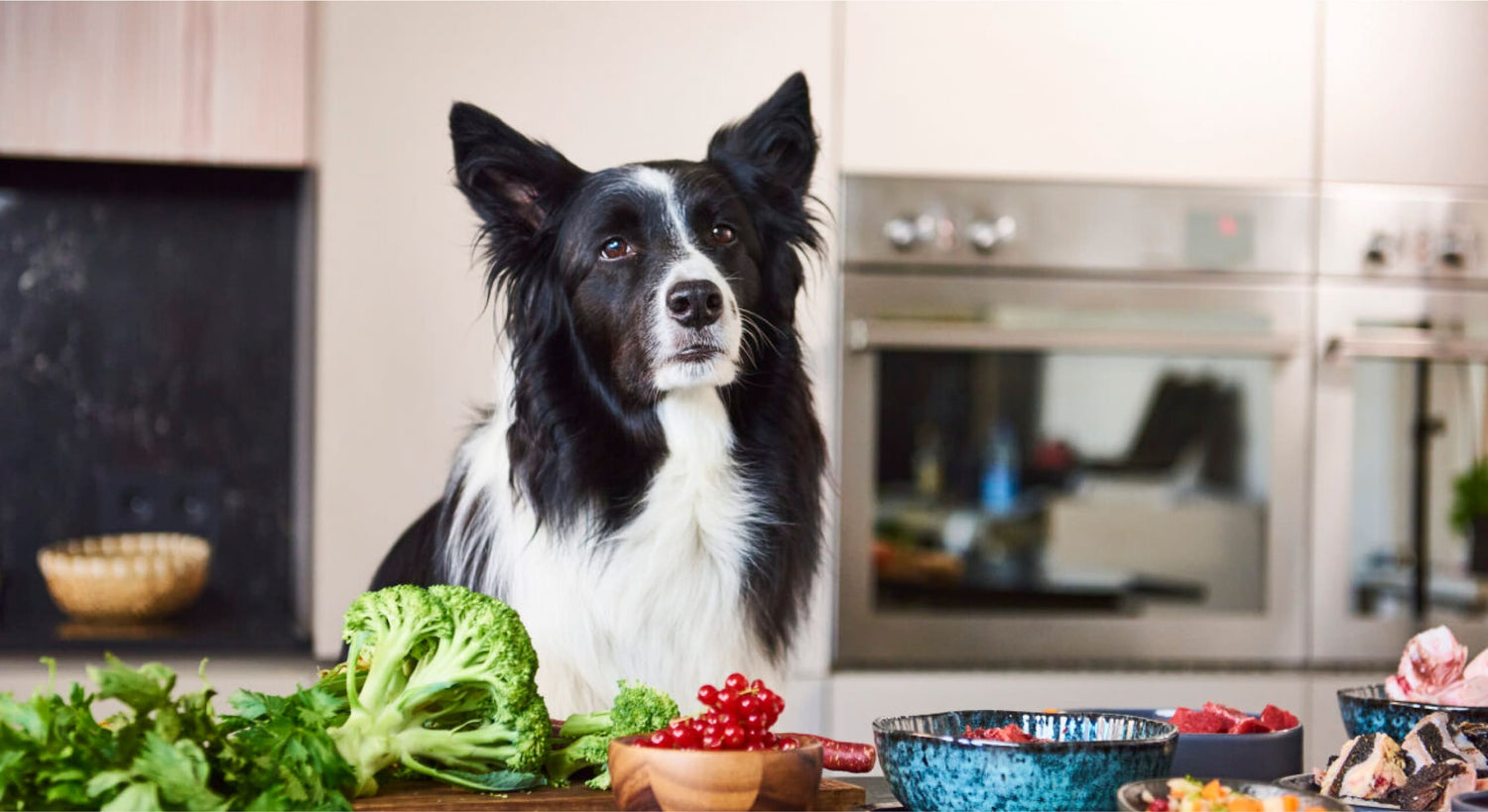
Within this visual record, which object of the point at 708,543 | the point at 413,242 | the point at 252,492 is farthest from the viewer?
the point at 252,492

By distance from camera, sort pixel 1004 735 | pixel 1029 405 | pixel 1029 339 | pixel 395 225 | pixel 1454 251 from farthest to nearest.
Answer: pixel 1029 405, pixel 1454 251, pixel 1029 339, pixel 395 225, pixel 1004 735

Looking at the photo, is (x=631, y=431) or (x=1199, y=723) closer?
(x=1199, y=723)

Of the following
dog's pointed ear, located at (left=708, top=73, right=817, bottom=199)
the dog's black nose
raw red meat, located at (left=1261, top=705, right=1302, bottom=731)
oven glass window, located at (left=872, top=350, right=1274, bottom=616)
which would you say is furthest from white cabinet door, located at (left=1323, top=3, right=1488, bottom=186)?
raw red meat, located at (left=1261, top=705, right=1302, bottom=731)

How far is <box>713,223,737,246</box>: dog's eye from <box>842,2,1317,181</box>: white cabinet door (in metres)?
0.82

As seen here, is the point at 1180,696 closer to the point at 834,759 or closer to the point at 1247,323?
the point at 1247,323

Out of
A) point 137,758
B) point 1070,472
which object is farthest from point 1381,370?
point 137,758

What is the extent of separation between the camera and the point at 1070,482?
9.89 ft

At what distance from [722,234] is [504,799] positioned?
0.80m

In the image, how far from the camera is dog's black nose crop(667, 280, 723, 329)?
1.70 metres

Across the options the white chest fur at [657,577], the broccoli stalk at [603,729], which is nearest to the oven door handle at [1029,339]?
the white chest fur at [657,577]

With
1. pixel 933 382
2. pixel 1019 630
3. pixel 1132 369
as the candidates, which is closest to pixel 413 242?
pixel 933 382

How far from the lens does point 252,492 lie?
285 cm

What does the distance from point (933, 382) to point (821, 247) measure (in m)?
0.73

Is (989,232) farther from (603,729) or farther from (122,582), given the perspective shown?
(122,582)
